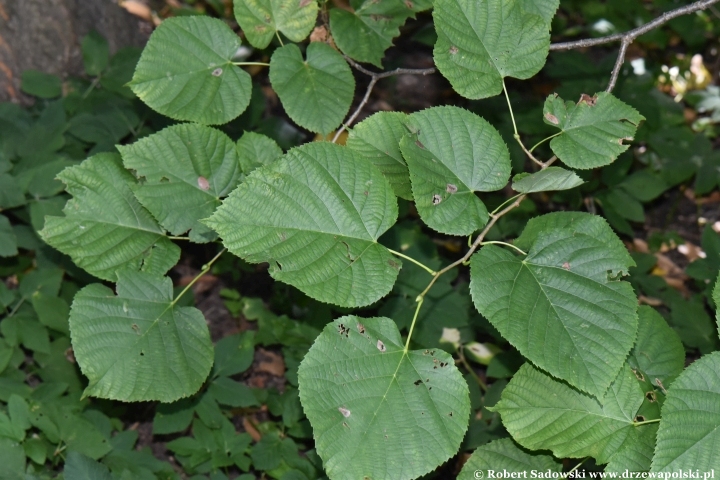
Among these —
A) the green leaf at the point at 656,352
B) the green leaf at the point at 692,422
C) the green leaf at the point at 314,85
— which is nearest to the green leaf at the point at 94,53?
the green leaf at the point at 314,85

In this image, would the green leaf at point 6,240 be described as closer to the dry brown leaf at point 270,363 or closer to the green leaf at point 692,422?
the dry brown leaf at point 270,363

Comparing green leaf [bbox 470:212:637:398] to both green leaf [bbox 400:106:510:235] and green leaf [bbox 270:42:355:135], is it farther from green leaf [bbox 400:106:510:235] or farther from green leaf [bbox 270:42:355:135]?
green leaf [bbox 270:42:355:135]

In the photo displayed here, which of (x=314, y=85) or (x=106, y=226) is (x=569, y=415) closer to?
(x=314, y=85)

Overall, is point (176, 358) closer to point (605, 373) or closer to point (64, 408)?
point (64, 408)

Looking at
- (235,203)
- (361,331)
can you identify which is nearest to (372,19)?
(235,203)

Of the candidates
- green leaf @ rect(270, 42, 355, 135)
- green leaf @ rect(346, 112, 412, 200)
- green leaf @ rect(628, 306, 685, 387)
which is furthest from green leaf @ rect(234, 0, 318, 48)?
green leaf @ rect(628, 306, 685, 387)

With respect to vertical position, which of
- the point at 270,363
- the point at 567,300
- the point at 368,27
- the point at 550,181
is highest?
the point at 368,27

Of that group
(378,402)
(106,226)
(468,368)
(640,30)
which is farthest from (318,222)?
(468,368)
